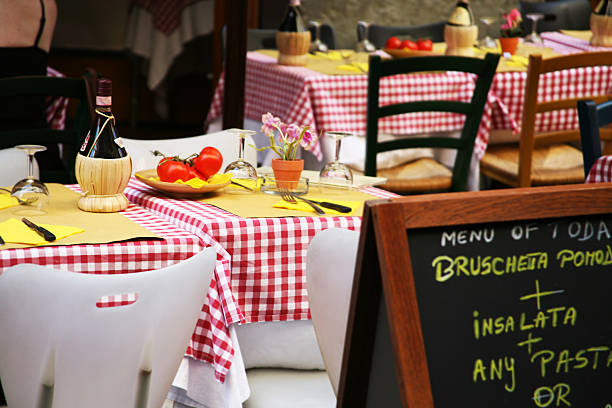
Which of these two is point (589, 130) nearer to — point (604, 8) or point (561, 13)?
point (604, 8)

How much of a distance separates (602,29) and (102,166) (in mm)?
3660

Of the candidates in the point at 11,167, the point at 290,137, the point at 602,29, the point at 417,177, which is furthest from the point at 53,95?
the point at 602,29

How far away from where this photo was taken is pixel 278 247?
178cm

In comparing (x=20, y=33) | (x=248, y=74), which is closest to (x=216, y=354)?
(x=20, y=33)

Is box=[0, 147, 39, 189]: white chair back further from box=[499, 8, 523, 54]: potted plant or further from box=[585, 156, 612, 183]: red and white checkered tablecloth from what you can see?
box=[499, 8, 523, 54]: potted plant

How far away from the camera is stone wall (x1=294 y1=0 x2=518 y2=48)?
6805 mm

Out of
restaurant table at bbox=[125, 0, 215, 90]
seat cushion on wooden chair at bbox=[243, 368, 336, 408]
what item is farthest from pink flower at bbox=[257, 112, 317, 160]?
restaurant table at bbox=[125, 0, 215, 90]

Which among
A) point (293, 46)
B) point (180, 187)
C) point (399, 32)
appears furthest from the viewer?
point (399, 32)

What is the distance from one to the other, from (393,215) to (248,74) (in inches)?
124

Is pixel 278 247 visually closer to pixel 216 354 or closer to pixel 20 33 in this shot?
pixel 216 354

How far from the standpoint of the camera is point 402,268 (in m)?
0.99

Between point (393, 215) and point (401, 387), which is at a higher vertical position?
point (393, 215)

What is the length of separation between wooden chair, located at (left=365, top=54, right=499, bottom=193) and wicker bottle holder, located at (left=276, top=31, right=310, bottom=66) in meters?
0.76

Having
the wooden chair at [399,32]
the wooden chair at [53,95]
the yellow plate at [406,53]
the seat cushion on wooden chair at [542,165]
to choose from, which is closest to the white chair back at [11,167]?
the wooden chair at [53,95]
